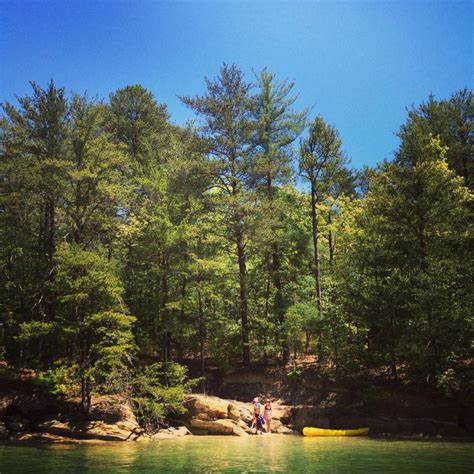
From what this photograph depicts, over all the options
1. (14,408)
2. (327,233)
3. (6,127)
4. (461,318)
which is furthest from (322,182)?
(14,408)

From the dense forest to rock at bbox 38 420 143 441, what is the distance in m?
1.21

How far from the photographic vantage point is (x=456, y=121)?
24.9 metres

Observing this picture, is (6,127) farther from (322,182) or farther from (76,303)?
(322,182)

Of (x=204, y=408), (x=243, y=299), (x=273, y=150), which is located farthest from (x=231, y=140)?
(x=204, y=408)

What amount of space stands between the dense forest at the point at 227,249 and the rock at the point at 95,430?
121cm

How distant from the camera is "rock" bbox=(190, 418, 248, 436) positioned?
1839cm

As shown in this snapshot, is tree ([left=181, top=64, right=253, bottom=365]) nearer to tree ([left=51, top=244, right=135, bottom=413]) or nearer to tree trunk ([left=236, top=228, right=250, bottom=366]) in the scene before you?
tree trunk ([left=236, top=228, right=250, bottom=366])

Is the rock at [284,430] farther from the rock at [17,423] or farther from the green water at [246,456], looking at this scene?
the rock at [17,423]

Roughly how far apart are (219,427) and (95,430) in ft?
16.3

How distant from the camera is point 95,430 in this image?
667 inches

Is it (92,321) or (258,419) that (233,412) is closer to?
(258,419)

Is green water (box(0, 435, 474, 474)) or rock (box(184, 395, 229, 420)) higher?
rock (box(184, 395, 229, 420))

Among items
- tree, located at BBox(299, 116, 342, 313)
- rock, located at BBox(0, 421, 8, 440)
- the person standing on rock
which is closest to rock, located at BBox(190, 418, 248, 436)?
the person standing on rock

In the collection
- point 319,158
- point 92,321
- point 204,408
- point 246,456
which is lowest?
point 246,456
